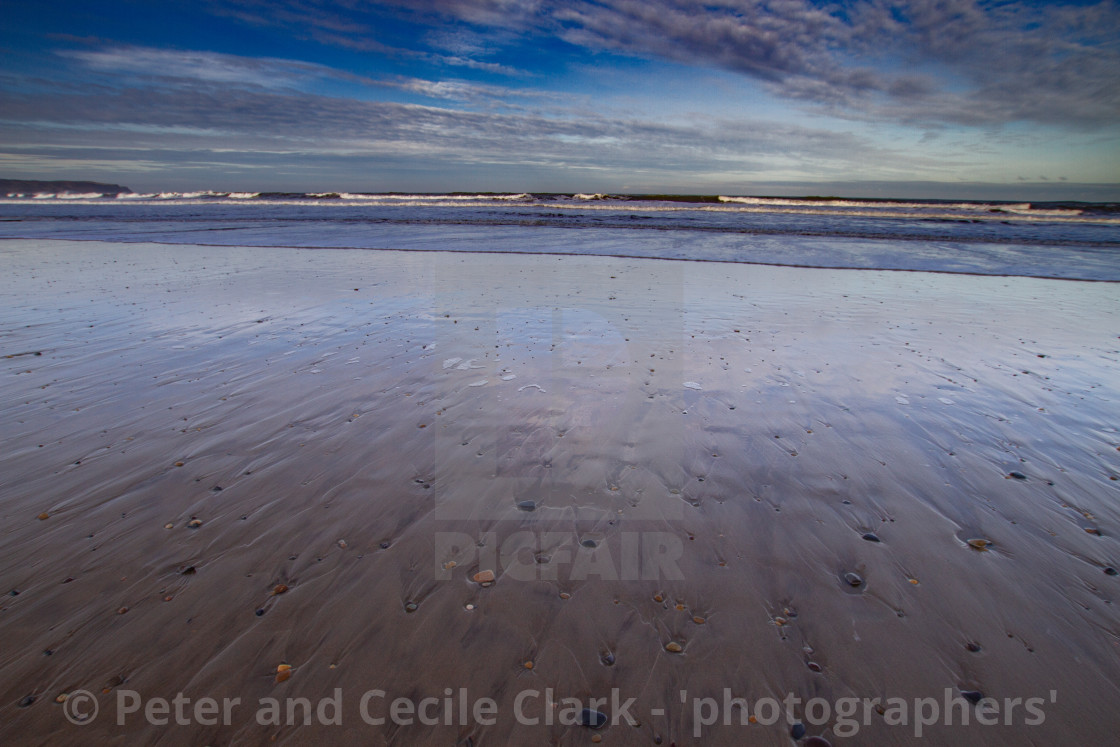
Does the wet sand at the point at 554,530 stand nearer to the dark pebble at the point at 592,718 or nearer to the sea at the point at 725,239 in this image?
the dark pebble at the point at 592,718

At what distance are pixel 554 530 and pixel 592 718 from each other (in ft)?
4.13

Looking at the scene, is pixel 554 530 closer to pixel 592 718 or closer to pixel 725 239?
pixel 592 718

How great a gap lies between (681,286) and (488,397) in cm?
786

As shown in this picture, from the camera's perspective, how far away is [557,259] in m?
15.9

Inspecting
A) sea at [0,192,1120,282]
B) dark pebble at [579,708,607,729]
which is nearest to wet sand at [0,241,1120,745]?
dark pebble at [579,708,607,729]

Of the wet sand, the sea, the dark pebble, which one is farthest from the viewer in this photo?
the sea

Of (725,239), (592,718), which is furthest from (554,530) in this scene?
(725,239)

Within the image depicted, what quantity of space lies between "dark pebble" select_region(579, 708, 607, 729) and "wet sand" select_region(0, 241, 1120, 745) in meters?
0.07

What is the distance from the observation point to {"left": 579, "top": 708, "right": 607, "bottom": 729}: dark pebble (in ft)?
6.77

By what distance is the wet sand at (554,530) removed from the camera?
222 cm

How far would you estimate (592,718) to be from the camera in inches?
82.0

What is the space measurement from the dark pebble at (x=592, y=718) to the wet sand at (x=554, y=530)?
7cm

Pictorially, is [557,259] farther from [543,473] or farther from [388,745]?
[388,745]

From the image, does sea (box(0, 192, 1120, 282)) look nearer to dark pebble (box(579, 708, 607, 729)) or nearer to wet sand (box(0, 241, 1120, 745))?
wet sand (box(0, 241, 1120, 745))
